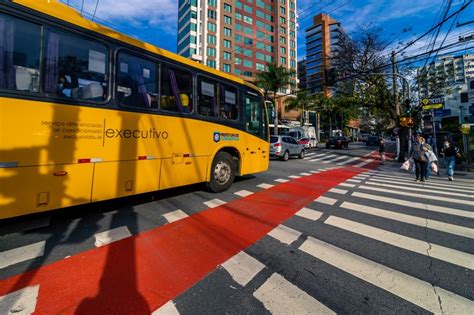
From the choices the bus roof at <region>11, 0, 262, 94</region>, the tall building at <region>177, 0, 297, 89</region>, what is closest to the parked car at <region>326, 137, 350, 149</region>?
the tall building at <region>177, 0, 297, 89</region>

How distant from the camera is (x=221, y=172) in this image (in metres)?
6.85

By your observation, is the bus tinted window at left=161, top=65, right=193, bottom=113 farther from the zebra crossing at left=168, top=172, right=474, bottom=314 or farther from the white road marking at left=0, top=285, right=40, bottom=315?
the white road marking at left=0, top=285, right=40, bottom=315

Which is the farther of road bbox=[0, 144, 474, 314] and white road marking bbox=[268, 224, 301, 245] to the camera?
white road marking bbox=[268, 224, 301, 245]

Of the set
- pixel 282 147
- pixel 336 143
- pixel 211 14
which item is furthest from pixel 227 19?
pixel 282 147

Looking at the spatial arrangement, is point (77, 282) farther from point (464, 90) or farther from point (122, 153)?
point (464, 90)

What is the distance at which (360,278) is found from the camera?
2.89 metres

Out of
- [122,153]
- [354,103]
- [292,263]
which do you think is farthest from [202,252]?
[354,103]

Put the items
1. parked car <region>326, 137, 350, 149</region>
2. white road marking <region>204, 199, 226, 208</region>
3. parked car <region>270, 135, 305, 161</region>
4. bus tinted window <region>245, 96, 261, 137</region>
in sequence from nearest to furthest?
white road marking <region>204, 199, 226, 208</region>, bus tinted window <region>245, 96, 261, 137</region>, parked car <region>270, 135, 305, 161</region>, parked car <region>326, 137, 350, 149</region>

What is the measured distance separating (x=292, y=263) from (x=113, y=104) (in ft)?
12.8

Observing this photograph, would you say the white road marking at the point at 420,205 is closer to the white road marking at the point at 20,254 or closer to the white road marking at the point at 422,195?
the white road marking at the point at 422,195

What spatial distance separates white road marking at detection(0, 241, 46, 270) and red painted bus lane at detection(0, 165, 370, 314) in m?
0.41

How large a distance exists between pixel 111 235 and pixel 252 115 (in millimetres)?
5400

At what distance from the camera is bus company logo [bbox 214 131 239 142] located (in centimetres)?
645

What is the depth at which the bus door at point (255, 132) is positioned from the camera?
303 inches
